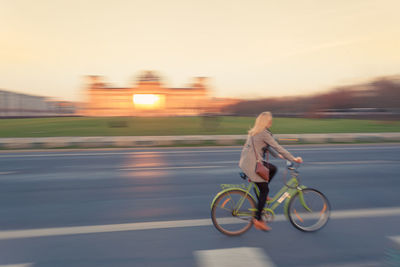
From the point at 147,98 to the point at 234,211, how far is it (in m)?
79.5

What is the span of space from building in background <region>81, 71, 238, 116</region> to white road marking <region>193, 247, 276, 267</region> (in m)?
76.6

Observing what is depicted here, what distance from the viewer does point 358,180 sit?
726 centimetres

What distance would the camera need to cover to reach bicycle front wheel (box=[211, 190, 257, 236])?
3.87 metres

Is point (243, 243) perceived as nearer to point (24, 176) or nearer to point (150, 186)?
point (150, 186)

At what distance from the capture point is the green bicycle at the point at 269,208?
3893mm

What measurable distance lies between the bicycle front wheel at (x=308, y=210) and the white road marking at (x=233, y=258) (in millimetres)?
848

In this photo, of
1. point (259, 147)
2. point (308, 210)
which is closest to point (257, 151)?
point (259, 147)

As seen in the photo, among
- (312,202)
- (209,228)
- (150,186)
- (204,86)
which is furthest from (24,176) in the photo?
(204,86)

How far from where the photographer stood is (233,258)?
10.8 ft

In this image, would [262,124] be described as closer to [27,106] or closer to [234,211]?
[234,211]

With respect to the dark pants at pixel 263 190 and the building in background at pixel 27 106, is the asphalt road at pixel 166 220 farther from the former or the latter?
the building in background at pixel 27 106

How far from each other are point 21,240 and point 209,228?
2473 mm

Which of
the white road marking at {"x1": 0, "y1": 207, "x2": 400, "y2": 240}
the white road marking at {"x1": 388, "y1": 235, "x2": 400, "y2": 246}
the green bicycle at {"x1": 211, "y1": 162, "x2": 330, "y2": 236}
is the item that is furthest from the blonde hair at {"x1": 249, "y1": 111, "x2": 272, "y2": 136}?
the white road marking at {"x1": 388, "y1": 235, "x2": 400, "y2": 246}

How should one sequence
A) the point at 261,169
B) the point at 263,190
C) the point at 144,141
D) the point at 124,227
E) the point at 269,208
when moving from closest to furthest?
the point at 261,169 < the point at 263,190 < the point at 269,208 < the point at 124,227 < the point at 144,141
